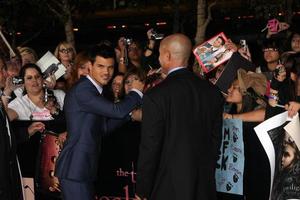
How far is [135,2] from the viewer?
20234 millimetres

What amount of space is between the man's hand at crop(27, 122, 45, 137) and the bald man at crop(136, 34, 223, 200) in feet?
5.08

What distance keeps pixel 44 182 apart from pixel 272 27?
13.2 feet

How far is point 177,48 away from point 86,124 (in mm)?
1003

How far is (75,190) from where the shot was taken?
5180 mm

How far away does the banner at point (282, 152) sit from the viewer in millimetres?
4988

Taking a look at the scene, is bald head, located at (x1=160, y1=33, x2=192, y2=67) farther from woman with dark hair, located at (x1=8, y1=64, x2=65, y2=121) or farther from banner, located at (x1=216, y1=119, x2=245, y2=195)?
woman with dark hair, located at (x1=8, y1=64, x2=65, y2=121)

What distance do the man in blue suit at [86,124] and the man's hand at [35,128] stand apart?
2.35 ft

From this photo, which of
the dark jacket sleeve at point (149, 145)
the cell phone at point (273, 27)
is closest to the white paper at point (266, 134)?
the dark jacket sleeve at point (149, 145)

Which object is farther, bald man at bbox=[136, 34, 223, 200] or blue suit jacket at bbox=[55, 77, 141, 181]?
blue suit jacket at bbox=[55, 77, 141, 181]

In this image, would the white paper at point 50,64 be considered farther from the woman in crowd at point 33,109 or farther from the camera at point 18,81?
the camera at point 18,81

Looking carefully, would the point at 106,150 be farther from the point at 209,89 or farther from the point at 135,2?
the point at 135,2

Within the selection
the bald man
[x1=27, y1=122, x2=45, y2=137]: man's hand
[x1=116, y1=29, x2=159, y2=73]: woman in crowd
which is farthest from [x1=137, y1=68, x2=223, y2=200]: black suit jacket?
[x1=116, y1=29, x2=159, y2=73]: woman in crowd

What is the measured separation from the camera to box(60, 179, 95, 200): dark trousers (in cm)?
518

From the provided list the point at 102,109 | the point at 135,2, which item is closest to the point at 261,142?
the point at 102,109
